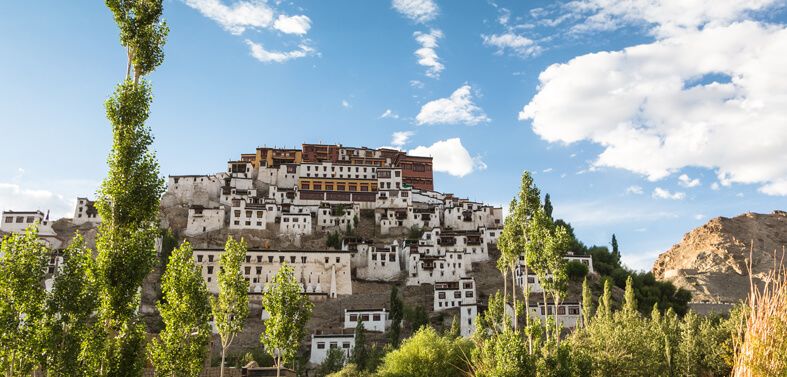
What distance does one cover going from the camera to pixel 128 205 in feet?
66.5

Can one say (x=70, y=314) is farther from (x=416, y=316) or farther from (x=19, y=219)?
(x=19, y=219)

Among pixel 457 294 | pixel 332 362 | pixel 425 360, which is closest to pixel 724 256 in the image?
pixel 457 294

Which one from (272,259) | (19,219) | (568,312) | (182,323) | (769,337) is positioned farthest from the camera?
(19,219)

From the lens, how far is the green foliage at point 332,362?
46.0 meters

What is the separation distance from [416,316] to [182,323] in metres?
35.9

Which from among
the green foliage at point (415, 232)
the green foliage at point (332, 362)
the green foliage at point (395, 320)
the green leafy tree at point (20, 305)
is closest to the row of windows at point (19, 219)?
the green foliage at point (332, 362)

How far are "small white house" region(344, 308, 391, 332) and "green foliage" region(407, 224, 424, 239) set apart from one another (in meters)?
20.5

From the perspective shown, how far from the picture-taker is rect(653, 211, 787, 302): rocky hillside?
81562 millimetres

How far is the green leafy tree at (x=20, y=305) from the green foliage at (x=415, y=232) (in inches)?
2388

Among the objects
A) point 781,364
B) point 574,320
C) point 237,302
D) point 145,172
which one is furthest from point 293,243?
point 781,364

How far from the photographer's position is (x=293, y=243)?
73.6m

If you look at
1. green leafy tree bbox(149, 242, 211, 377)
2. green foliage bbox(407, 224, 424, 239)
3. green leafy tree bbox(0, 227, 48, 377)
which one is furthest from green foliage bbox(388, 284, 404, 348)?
green leafy tree bbox(0, 227, 48, 377)

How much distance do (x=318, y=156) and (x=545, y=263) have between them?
2795 inches

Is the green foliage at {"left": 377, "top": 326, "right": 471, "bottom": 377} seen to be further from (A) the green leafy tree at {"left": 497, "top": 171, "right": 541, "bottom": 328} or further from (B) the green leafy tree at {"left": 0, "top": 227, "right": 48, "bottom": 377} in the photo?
(B) the green leafy tree at {"left": 0, "top": 227, "right": 48, "bottom": 377}
